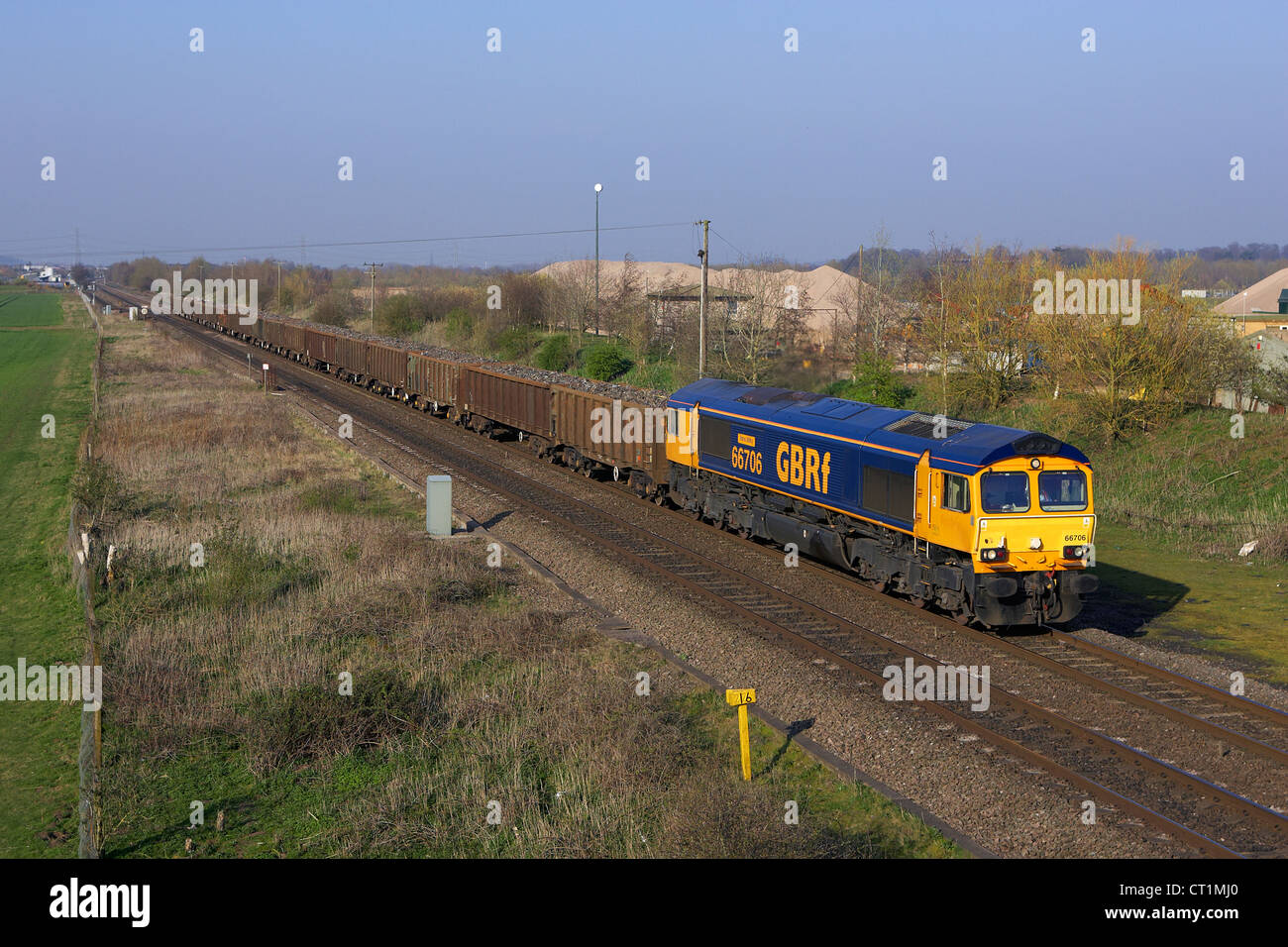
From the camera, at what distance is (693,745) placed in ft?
36.6

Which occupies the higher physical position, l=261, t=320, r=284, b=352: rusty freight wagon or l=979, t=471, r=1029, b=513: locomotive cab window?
l=261, t=320, r=284, b=352: rusty freight wagon

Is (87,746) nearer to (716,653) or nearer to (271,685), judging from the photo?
(271,685)

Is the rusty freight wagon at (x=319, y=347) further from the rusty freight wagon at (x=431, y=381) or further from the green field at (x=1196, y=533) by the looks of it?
the green field at (x=1196, y=533)

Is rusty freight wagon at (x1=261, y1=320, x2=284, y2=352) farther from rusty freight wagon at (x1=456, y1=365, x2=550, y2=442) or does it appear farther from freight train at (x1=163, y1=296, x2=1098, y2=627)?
freight train at (x1=163, y1=296, x2=1098, y2=627)

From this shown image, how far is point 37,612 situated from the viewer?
57.1ft

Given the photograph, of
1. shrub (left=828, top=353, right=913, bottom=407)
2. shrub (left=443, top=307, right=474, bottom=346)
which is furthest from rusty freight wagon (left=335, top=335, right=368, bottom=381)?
shrub (left=828, top=353, right=913, bottom=407)

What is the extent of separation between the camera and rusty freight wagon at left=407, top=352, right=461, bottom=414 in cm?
3866

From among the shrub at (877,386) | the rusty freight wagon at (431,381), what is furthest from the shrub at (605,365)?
the shrub at (877,386)

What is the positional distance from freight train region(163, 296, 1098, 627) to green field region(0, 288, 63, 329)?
306ft

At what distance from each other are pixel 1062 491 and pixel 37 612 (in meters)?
16.7

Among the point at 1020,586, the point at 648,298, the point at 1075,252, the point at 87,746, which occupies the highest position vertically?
the point at 1075,252
